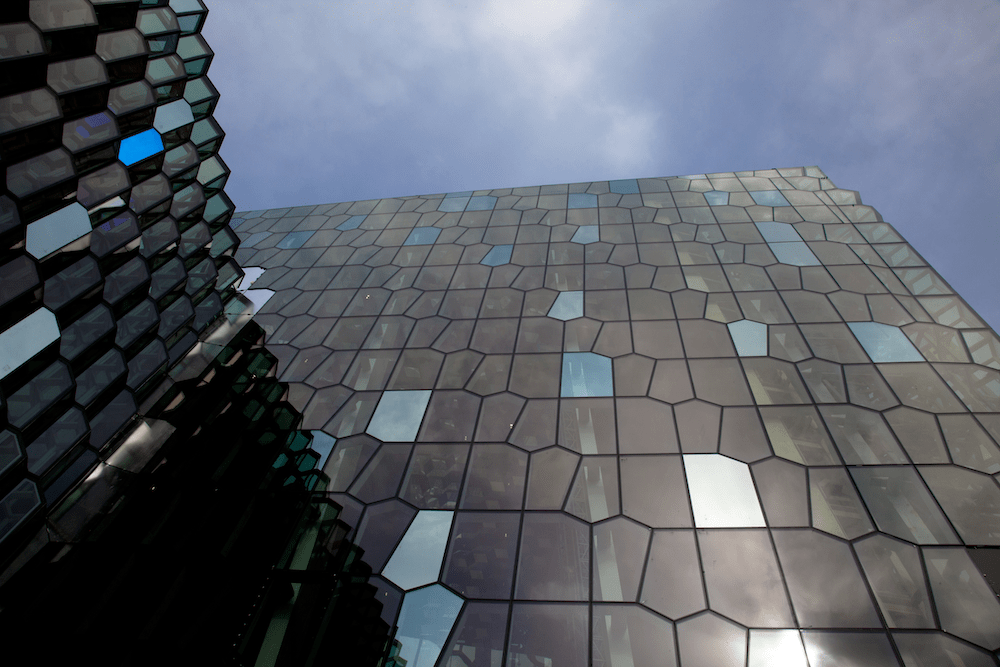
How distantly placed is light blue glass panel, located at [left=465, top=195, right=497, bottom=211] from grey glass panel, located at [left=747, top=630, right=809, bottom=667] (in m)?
13.2

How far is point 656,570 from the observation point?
5.68m

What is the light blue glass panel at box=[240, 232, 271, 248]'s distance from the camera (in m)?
16.0

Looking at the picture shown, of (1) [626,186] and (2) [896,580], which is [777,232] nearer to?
(1) [626,186]

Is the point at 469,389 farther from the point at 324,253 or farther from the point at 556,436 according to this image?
the point at 324,253

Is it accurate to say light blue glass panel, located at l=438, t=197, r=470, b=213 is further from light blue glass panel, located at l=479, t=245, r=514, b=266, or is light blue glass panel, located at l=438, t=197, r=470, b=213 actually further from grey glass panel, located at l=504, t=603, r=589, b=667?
grey glass panel, located at l=504, t=603, r=589, b=667

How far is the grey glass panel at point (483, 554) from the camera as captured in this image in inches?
229

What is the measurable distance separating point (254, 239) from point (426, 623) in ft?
48.2

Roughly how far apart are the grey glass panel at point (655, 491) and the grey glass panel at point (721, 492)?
0.15m

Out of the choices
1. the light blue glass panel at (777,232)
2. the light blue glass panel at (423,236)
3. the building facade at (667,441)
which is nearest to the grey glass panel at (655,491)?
the building facade at (667,441)

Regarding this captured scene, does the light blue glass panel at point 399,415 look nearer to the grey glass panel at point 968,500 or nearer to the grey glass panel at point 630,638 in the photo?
the grey glass panel at point 630,638

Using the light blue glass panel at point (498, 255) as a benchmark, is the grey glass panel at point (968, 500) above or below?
below

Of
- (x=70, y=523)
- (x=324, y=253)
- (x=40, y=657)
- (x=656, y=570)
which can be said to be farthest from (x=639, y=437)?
(x=324, y=253)

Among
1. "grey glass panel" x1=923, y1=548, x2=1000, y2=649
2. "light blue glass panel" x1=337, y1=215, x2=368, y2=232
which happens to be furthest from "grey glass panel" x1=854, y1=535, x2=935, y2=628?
"light blue glass panel" x1=337, y1=215, x2=368, y2=232

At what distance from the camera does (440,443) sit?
7715 millimetres
